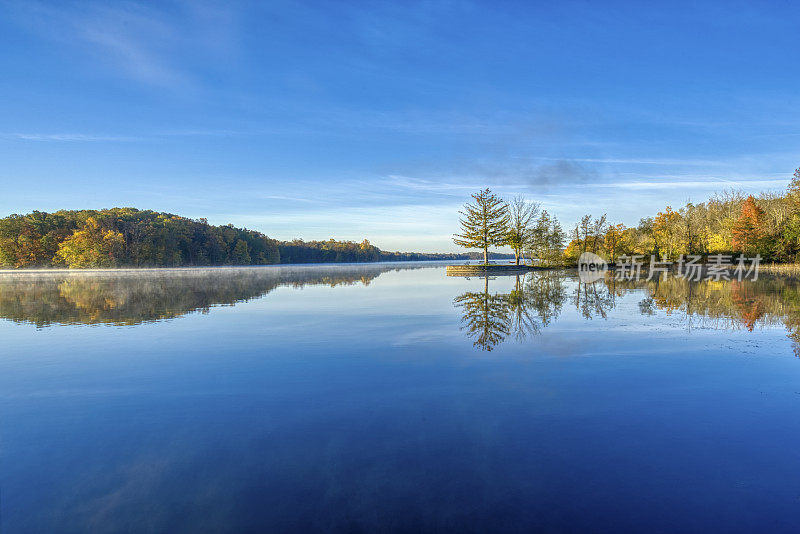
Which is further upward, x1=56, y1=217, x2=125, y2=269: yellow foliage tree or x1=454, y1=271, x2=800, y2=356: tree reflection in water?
x1=56, y1=217, x2=125, y2=269: yellow foliage tree

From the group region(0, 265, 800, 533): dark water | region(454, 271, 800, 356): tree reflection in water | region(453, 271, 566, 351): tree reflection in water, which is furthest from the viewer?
region(454, 271, 800, 356): tree reflection in water

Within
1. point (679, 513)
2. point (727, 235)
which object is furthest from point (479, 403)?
point (727, 235)

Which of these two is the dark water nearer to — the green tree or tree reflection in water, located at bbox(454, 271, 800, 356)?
tree reflection in water, located at bbox(454, 271, 800, 356)

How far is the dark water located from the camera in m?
3.31

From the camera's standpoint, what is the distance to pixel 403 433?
469 cm

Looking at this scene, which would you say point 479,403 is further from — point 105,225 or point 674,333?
point 105,225

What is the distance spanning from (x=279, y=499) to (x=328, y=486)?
17.4 inches

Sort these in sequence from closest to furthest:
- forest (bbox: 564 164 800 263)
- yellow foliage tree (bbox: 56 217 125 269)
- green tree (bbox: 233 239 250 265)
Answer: forest (bbox: 564 164 800 263) → yellow foliage tree (bbox: 56 217 125 269) → green tree (bbox: 233 239 250 265)

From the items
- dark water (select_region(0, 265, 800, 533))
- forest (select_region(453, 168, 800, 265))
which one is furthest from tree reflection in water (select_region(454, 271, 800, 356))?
forest (select_region(453, 168, 800, 265))

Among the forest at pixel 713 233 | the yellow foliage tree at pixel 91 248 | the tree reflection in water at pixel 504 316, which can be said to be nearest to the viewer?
the tree reflection in water at pixel 504 316

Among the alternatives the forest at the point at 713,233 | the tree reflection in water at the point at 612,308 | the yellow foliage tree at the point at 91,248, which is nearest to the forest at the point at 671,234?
the forest at the point at 713,233

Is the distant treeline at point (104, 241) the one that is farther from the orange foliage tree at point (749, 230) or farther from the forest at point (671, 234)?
the orange foliage tree at point (749, 230)

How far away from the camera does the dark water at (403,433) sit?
10.9ft

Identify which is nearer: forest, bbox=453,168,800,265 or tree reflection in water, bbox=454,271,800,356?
tree reflection in water, bbox=454,271,800,356
